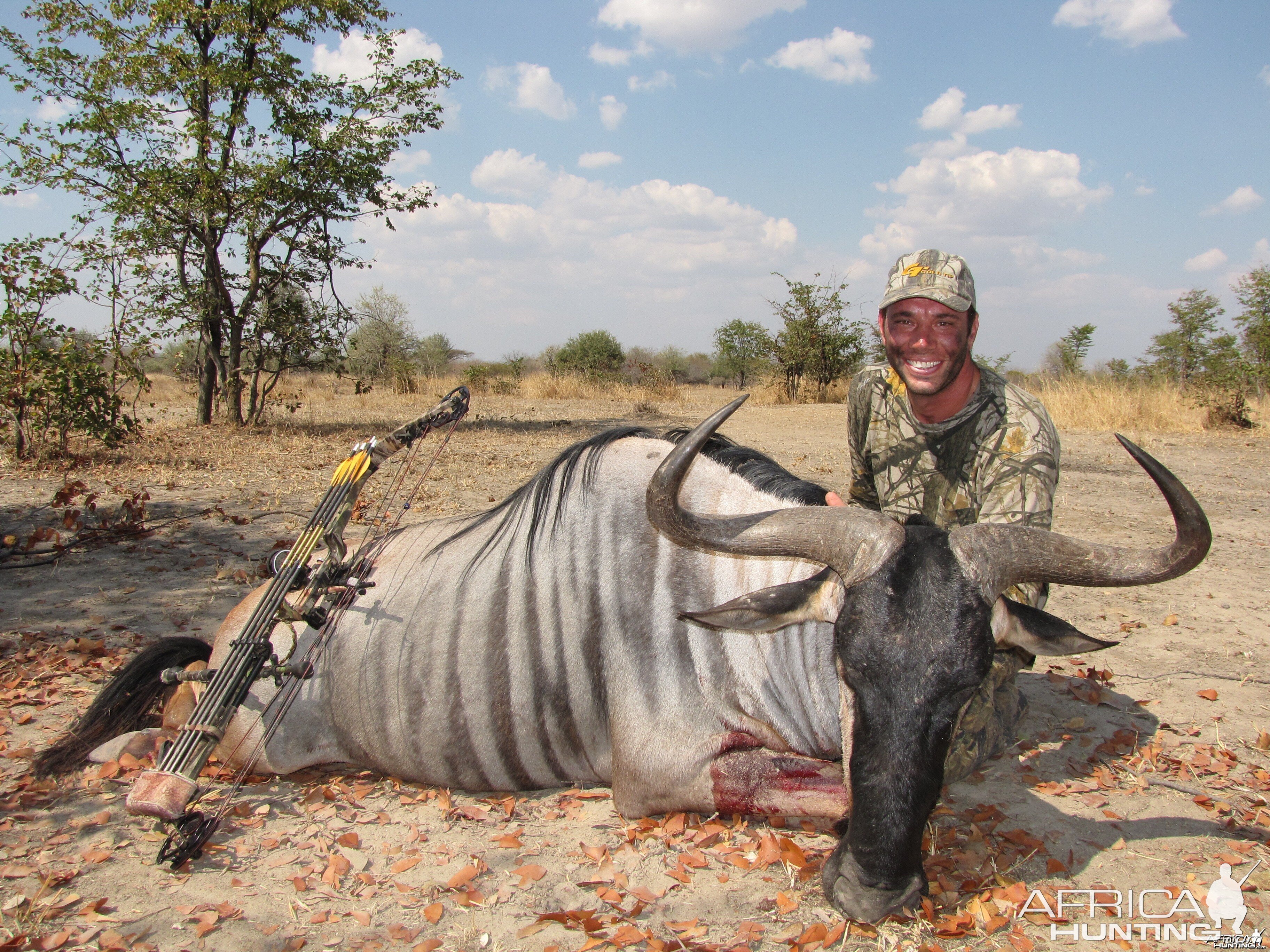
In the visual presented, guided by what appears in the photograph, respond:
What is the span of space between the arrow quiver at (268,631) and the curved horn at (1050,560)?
217 centimetres

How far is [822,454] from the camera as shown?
11.7 m

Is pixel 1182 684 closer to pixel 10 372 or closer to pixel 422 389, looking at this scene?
pixel 10 372

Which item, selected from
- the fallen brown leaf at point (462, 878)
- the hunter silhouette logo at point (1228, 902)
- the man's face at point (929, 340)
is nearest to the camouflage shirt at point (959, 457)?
the man's face at point (929, 340)

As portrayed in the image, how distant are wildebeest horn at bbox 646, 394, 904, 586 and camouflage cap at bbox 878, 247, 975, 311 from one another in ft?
4.86

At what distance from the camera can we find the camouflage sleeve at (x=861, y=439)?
417 centimetres

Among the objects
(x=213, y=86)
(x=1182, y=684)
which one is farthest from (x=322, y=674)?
(x=213, y=86)

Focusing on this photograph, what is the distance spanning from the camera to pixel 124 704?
11.0ft

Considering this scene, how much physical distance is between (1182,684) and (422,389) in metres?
20.1

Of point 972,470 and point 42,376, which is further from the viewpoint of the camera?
point 42,376

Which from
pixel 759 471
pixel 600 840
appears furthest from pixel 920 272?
pixel 600 840

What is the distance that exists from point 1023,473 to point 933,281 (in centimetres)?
94

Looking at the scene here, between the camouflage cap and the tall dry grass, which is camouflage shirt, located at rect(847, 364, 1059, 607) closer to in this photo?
the camouflage cap

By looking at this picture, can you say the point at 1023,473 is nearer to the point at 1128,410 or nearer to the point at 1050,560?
the point at 1050,560

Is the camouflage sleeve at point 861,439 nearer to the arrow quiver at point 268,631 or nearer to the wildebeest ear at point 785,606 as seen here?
the wildebeest ear at point 785,606
